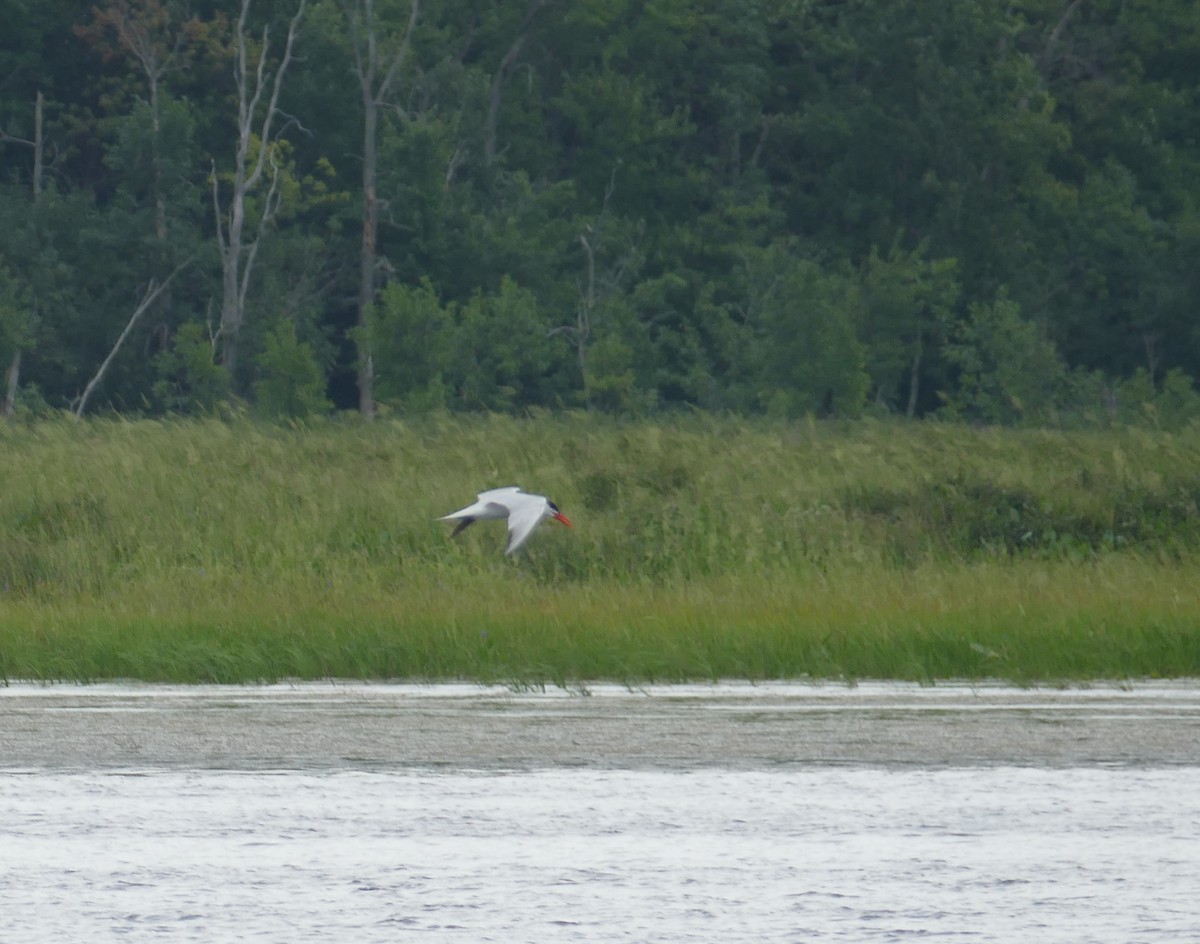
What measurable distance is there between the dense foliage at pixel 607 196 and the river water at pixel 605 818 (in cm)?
3085

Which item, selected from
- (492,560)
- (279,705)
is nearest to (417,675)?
(279,705)

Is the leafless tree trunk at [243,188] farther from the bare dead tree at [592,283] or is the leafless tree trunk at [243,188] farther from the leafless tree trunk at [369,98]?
the bare dead tree at [592,283]

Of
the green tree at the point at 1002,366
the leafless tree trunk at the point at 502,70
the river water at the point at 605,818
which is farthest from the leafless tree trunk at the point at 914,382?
the river water at the point at 605,818

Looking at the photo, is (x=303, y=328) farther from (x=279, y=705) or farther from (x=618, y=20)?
(x=279, y=705)

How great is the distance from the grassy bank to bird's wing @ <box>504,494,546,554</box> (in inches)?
16.7

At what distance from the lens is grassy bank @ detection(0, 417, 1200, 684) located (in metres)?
11.5

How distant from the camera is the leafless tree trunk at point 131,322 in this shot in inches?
1666

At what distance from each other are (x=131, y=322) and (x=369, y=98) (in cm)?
643

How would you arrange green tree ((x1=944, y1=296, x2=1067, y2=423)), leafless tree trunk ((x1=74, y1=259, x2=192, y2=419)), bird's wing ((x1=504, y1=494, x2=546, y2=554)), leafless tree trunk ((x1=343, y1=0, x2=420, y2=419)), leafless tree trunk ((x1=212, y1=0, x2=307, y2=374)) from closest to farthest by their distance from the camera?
bird's wing ((x1=504, y1=494, x2=546, y2=554)) → leafless tree trunk ((x1=74, y1=259, x2=192, y2=419)) → green tree ((x1=944, y1=296, x2=1067, y2=423)) → leafless tree trunk ((x1=212, y1=0, x2=307, y2=374)) → leafless tree trunk ((x1=343, y1=0, x2=420, y2=419))

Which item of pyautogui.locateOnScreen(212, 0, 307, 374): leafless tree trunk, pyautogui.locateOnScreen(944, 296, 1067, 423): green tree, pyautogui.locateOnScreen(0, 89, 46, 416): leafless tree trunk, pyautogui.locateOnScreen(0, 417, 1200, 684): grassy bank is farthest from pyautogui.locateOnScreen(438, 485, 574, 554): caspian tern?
pyautogui.locateOnScreen(212, 0, 307, 374): leafless tree trunk

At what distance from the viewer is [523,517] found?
13.2m

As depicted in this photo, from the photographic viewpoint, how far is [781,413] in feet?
124

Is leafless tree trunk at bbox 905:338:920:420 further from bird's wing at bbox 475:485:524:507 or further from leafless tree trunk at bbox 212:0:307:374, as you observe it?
bird's wing at bbox 475:485:524:507

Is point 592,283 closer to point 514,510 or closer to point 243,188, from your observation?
point 243,188
